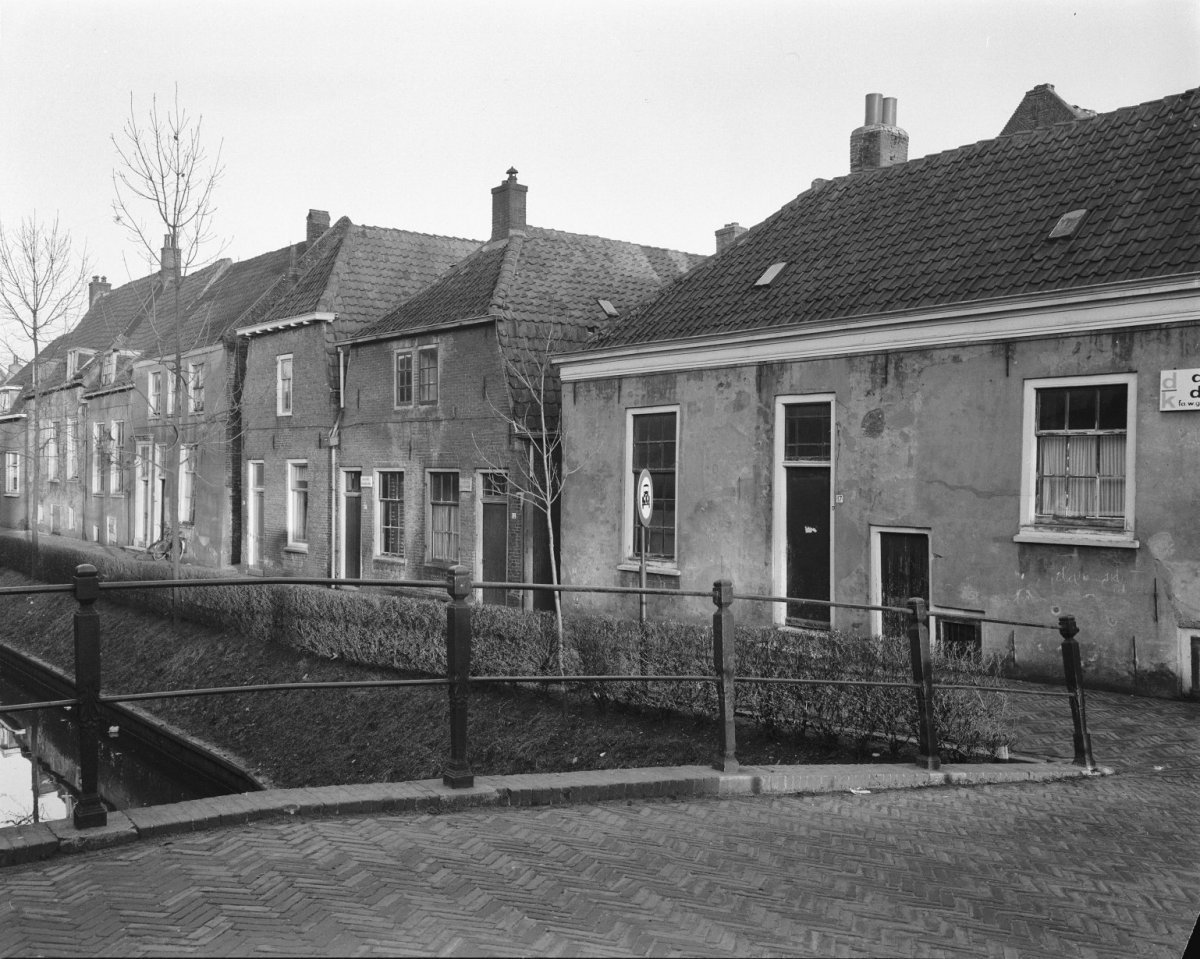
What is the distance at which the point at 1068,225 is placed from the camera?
12.0 metres

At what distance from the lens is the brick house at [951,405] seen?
1075cm

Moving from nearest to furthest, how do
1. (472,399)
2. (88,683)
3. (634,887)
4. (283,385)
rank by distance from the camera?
(634,887) → (88,683) → (472,399) → (283,385)

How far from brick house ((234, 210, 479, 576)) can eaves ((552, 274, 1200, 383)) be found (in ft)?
27.1

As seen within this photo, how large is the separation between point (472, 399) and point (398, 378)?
271cm

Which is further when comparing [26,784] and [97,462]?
[97,462]

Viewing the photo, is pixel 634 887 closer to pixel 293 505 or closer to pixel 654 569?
pixel 654 569

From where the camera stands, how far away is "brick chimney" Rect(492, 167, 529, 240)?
2169 centimetres

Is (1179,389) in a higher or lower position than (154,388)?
lower

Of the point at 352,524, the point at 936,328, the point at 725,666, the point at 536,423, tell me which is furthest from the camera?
the point at 352,524

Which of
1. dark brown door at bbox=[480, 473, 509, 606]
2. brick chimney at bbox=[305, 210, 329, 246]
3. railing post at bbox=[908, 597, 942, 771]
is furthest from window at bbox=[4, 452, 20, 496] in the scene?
railing post at bbox=[908, 597, 942, 771]

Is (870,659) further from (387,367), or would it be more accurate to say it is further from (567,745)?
(387,367)

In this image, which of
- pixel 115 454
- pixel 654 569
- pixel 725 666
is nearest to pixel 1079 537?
pixel 654 569

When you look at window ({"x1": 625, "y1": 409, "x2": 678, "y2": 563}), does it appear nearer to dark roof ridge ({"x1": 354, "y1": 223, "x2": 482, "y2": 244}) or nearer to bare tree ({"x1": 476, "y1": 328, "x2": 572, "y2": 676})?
bare tree ({"x1": 476, "y1": 328, "x2": 572, "y2": 676})

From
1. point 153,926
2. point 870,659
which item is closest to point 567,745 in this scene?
point 870,659
